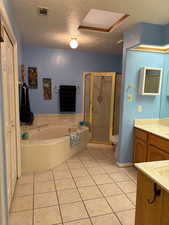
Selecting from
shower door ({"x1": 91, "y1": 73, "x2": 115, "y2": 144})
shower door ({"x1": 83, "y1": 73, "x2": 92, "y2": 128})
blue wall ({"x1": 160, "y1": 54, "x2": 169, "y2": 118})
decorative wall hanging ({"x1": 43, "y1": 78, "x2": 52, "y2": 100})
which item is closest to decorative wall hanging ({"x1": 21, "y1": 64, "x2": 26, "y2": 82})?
decorative wall hanging ({"x1": 43, "y1": 78, "x2": 52, "y2": 100})

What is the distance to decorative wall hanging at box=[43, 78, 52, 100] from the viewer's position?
13.9 feet

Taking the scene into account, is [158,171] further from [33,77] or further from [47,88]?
[33,77]

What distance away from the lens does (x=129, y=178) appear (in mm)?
2660

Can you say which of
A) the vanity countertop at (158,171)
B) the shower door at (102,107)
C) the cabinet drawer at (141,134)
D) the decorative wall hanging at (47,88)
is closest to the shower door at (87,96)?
the shower door at (102,107)

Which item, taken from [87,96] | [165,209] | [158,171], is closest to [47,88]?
[87,96]

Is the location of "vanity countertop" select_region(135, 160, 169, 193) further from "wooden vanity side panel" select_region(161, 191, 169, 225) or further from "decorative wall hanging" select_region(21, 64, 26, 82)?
"decorative wall hanging" select_region(21, 64, 26, 82)

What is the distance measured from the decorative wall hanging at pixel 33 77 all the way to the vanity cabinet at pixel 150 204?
356cm

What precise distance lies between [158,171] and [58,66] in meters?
3.69

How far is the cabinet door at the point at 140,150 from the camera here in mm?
2609

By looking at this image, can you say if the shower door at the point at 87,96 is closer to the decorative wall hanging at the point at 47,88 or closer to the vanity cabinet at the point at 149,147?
the decorative wall hanging at the point at 47,88

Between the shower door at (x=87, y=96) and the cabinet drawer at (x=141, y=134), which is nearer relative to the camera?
the cabinet drawer at (x=141, y=134)

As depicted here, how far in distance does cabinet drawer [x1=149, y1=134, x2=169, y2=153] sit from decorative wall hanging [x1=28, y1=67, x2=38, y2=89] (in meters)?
3.06

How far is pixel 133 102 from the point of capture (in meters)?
2.90

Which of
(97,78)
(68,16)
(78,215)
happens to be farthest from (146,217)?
(97,78)
